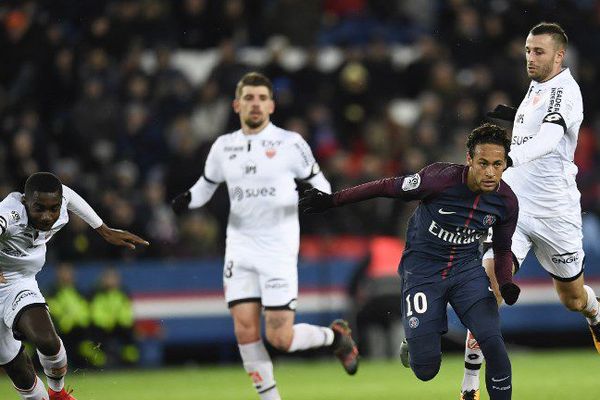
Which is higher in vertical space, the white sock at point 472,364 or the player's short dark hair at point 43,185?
the player's short dark hair at point 43,185

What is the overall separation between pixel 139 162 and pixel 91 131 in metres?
0.71

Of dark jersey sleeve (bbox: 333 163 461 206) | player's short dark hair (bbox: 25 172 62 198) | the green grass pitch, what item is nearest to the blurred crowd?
the green grass pitch

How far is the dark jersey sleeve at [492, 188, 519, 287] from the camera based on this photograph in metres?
8.52

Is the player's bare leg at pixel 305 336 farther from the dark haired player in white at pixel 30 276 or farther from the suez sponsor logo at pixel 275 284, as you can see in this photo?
the dark haired player in white at pixel 30 276

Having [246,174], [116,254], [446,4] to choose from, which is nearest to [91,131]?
[116,254]

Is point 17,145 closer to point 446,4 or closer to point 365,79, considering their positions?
point 365,79

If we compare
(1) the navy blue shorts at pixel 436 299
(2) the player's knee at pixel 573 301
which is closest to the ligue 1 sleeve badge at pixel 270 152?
(1) the navy blue shorts at pixel 436 299

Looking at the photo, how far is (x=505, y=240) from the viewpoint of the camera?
859cm

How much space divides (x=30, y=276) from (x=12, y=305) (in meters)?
0.32

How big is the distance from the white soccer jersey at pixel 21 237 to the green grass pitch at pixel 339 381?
94.0 inches

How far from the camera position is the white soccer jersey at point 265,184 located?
976cm

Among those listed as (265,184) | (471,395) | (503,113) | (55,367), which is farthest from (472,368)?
(55,367)

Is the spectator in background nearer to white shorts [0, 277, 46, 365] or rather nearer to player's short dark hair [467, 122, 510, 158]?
white shorts [0, 277, 46, 365]

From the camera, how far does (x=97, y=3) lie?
17.7 metres
